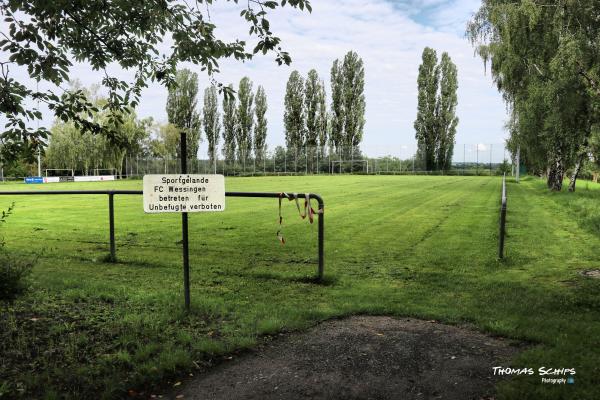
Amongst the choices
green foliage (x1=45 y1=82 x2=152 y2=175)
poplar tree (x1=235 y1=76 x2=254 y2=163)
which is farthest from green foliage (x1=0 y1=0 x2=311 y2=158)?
poplar tree (x1=235 y1=76 x2=254 y2=163)

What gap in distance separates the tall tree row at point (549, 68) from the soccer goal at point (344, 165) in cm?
4013

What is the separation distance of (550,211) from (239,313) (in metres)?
14.4

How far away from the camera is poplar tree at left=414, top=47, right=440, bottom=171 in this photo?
63.5 metres

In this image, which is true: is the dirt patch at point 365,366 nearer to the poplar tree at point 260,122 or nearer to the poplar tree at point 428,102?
the poplar tree at point 428,102

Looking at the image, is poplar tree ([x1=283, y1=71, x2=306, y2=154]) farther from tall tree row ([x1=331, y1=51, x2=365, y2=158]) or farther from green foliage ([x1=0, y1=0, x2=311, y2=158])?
green foliage ([x1=0, y1=0, x2=311, y2=158])

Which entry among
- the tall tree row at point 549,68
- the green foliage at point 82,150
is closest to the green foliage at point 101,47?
the tall tree row at point 549,68

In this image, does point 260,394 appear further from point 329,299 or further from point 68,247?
point 68,247

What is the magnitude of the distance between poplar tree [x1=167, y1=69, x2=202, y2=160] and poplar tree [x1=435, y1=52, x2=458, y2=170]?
111 feet

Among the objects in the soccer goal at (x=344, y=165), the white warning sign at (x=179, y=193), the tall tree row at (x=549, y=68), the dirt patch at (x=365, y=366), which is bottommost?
the dirt patch at (x=365, y=366)

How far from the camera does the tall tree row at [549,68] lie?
16.5 metres

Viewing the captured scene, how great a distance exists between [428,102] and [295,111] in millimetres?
18748

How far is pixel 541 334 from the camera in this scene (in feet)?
14.1

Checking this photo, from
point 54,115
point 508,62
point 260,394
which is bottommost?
point 260,394

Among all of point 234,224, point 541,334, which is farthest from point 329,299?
point 234,224
